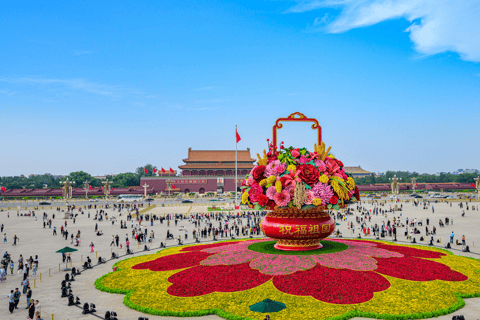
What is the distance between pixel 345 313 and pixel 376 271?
3439 millimetres

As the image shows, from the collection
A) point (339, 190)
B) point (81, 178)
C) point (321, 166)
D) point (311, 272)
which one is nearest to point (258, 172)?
point (321, 166)

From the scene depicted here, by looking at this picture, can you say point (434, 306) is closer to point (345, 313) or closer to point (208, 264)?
point (345, 313)

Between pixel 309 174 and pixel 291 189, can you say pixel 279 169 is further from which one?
pixel 309 174

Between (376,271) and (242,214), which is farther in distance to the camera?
(242,214)

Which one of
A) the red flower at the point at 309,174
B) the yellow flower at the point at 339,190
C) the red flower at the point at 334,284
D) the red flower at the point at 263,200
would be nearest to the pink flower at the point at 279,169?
the red flower at the point at 309,174

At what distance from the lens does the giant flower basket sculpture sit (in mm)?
13695

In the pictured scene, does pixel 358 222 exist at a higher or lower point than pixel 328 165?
lower

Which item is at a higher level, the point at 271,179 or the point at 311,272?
the point at 271,179

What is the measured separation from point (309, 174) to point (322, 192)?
0.91 meters

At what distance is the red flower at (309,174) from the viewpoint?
13.8m

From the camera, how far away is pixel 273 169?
47.0ft

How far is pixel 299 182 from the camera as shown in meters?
13.6

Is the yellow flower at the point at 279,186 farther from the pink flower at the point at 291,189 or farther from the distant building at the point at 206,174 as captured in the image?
the distant building at the point at 206,174

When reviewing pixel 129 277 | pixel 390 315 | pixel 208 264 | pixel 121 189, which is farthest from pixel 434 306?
pixel 121 189
